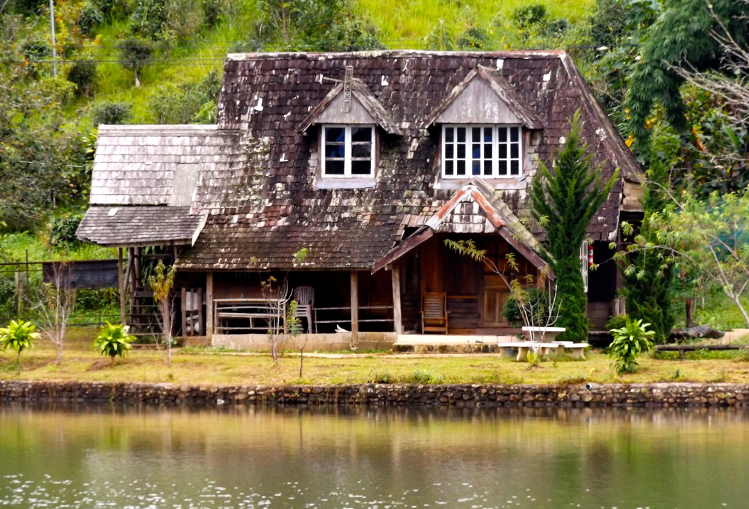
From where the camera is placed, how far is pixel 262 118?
3269cm

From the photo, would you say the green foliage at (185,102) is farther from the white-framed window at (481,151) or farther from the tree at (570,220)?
the tree at (570,220)

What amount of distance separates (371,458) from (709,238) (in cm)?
1003

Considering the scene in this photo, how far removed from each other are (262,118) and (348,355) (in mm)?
7509

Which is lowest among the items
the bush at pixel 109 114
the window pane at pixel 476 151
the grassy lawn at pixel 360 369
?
the grassy lawn at pixel 360 369

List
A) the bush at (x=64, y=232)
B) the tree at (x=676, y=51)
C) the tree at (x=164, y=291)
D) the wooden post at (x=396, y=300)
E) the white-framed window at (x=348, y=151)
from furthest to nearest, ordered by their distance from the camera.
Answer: the bush at (x=64, y=232), the white-framed window at (x=348, y=151), the tree at (x=676, y=51), the wooden post at (x=396, y=300), the tree at (x=164, y=291)

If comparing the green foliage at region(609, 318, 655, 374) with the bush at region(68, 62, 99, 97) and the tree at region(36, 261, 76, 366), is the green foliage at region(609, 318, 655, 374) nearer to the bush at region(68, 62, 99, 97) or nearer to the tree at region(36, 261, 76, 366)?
the tree at region(36, 261, 76, 366)

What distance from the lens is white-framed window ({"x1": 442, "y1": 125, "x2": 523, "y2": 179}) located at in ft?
103

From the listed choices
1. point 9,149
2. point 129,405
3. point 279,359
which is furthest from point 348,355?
point 9,149

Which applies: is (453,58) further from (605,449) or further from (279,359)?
(605,449)

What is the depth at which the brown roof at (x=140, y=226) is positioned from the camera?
98.6ft

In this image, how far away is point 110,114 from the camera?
46.0 meters

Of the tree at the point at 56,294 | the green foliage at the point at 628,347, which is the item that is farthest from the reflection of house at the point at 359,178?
the green foliage at the point at 628,347

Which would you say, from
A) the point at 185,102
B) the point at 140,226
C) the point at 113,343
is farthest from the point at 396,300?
the point at 185,102

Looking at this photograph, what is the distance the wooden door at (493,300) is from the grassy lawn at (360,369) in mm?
2687
